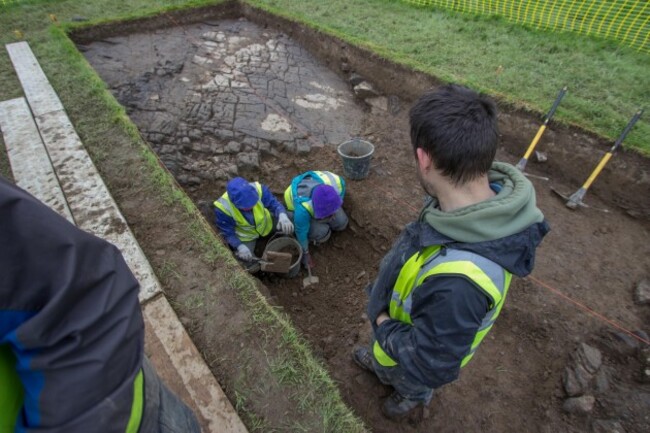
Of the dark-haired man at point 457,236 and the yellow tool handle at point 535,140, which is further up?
the dark-haired man at point 457,236

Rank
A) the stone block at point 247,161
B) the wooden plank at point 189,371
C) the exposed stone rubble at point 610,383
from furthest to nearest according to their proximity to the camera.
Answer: the stone block at point 247,161 < the exposed stone rubble at point 610,383 < the wooden plank at point 189,371

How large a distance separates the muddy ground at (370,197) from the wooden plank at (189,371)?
10 centimetres

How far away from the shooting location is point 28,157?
3699mm

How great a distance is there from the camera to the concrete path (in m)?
2.17

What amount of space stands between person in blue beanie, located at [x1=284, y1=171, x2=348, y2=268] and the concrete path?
170cm

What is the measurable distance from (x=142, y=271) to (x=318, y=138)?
10.5 ft

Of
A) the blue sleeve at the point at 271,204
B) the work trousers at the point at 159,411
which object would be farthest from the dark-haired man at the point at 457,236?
the blue sleeve at the point at 271,204

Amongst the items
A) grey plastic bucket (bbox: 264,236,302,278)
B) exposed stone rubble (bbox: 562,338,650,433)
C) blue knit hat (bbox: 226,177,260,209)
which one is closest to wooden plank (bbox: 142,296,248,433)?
blue knit hat (bbox: 226,177,260,209)

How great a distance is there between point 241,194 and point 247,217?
0.40 metres

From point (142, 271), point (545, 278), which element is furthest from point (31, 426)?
point (545, 278)

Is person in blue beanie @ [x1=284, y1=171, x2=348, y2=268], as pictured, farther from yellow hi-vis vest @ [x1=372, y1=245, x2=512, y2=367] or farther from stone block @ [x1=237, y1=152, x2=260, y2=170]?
yellow hi-vis vest @ [x1=372, y1=245, x2=512, y2=367]

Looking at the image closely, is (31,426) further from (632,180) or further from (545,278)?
(632,180)

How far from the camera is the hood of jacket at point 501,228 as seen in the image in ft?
4.75

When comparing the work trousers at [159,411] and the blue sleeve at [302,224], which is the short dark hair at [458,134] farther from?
the blue sleeve at [302,224]
